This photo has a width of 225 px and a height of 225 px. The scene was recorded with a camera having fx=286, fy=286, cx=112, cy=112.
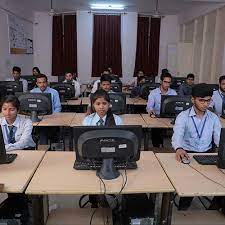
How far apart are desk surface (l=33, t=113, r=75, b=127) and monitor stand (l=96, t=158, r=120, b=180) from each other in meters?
1.76

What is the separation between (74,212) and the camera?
2.27 metres

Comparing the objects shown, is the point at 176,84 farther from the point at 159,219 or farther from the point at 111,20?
the point at 159,219

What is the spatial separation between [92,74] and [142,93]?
14.6 feet

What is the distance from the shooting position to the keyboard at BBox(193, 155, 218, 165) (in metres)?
2.28

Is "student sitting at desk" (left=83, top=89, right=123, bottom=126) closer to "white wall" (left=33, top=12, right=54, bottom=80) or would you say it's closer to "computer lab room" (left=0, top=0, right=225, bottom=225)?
"computer lab room" (left=0, top=0, right=225, bottom=225)

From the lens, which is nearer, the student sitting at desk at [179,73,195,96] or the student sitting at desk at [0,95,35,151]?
the student sitting at desk at [0,95,35,151]

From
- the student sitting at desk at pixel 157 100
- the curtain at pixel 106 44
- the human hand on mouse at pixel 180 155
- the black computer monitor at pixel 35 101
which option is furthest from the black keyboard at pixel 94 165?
the curtain at pixel 106 44

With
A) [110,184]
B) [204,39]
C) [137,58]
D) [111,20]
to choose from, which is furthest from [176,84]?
[110,184]

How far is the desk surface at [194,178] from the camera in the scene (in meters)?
1.81

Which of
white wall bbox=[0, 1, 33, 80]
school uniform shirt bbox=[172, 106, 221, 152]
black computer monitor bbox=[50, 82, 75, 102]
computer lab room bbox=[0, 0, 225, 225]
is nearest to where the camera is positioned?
computer lab room bbox=[0, 0, 225, 225]

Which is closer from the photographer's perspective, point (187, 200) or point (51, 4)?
point (187, 200)

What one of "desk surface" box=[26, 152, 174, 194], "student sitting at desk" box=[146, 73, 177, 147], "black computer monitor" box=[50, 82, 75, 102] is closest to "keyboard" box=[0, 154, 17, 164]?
"desk surface" box=[26, 152, 174, 194]

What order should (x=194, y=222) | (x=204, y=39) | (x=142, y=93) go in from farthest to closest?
1. (x=204, y=39)
2. (x=142, y=93)
3. (x=194, y=222)

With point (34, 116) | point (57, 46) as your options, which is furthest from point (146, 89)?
point (57, 46)
